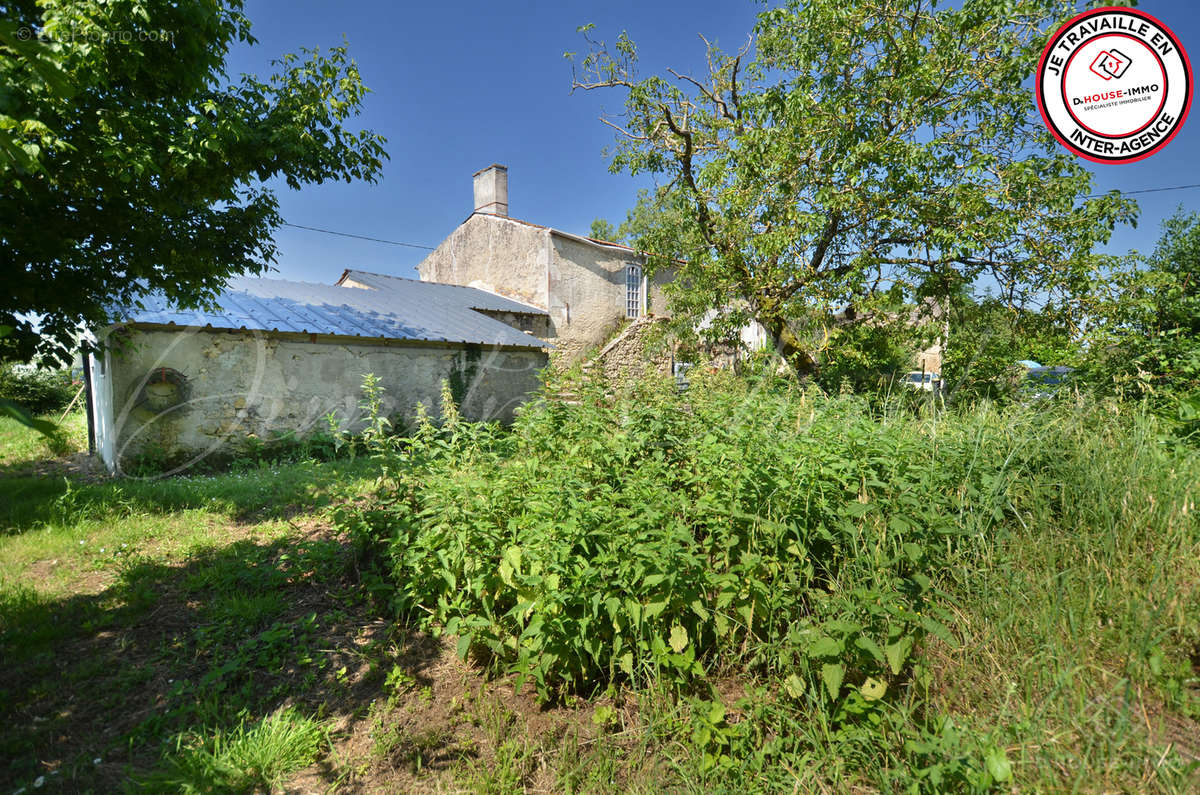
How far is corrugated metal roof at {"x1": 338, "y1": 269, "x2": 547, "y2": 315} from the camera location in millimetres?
14023

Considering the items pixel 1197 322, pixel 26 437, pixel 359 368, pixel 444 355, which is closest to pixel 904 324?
pixel 1197 322

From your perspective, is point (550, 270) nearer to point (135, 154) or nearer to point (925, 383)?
point (925, 383)

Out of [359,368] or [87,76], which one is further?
[359,368]

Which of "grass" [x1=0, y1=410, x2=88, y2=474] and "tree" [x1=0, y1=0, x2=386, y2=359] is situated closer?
"tree" [x1=0, y1=0, x2=386, y2=359]

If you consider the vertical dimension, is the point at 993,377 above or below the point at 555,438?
above

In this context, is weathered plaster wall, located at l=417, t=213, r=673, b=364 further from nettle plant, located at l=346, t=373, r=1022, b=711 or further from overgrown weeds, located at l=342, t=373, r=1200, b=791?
overgrown weeds, located at l=342, t=373, r=1200, b=791

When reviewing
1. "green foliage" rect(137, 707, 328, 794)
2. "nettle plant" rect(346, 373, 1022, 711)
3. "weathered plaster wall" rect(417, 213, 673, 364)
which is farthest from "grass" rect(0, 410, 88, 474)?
"weathered plaster wall" rect(417, 213, 673, 364)

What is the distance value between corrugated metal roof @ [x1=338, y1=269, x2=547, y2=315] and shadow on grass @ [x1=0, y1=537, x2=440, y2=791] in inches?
416

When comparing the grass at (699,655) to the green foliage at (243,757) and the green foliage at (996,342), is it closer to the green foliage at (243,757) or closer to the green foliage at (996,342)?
the green foliage at (243,757)

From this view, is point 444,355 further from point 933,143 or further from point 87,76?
point 933,143

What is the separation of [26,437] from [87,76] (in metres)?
10.7

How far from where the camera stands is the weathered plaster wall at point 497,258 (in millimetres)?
16141

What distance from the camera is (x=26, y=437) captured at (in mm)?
10516

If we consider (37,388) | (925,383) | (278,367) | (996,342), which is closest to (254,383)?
(278,367)
